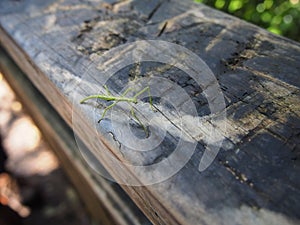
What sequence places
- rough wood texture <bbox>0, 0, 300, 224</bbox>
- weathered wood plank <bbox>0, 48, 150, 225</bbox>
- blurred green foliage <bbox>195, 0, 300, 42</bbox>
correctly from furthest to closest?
blurred green foliage <bbox>195, 0, 300, 42</bbox> → weathered wood plank <bbox>0, 48, 150, 225</bbox> → rough wood texture <bbox>0, 0, 300, 224</bbox>

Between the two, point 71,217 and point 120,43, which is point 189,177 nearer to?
point 120,43

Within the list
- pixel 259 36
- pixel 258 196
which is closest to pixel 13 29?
pixel 259 36

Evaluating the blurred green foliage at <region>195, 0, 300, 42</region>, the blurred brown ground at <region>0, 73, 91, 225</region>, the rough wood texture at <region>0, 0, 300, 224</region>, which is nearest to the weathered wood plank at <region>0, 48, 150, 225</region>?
the rough wood texture at <region>0, 0, 300, 224</region>

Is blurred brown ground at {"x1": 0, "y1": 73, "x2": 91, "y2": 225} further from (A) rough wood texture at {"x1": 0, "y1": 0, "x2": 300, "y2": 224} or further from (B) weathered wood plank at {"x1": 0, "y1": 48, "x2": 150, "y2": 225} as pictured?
(A) rough wood texture at {"x1": 0, "y1": 0, "x2": 300, "y2": 224}

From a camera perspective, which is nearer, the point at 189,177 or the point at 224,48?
the point at 189,177

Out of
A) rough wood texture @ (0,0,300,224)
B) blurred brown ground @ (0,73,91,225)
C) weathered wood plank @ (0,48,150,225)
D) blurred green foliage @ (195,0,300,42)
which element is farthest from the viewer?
blurred brown ground @ (0,73,91,225)

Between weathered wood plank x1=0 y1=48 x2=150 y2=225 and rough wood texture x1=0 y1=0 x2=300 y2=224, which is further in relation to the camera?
weathered wood plank x1=0 y1=48 x2=150 y2=225

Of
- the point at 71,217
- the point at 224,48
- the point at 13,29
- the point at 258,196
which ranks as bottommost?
the point at 71,217
